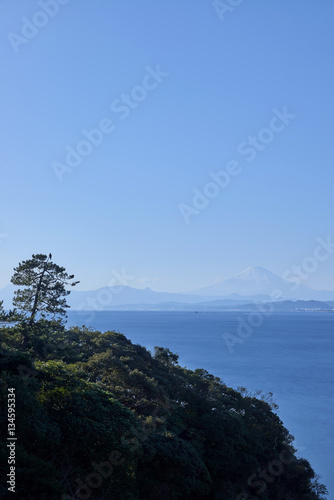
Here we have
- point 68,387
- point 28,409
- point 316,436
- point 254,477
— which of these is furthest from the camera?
point 316,436

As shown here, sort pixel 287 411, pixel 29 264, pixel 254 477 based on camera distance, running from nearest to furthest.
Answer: pixel 254 477
pixel 29 264
pixel 287 411

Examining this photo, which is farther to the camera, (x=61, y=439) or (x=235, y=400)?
(x=235, y=400)

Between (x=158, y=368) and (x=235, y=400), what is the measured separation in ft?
25.5

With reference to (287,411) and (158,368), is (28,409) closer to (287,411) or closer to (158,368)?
(158,368)

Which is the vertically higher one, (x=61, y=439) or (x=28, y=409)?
(x=28, y=409)

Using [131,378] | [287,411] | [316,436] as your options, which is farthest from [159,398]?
[287,411]

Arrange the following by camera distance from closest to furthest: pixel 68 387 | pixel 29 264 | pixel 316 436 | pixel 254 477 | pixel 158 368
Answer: pixel 68 387
pixel 254 477
pixel 29 264
pixel 158 368
pixel 316 436

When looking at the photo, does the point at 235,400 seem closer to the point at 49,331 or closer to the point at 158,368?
the point at 158,368

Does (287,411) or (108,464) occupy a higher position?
(108,464)

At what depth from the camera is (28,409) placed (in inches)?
577

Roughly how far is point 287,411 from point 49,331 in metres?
49.6

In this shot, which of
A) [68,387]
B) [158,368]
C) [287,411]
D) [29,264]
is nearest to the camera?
[68,387]

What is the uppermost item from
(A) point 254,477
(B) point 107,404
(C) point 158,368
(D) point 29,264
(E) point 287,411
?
(D) point 29,264

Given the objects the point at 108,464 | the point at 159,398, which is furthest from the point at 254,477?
the point at 108,464
